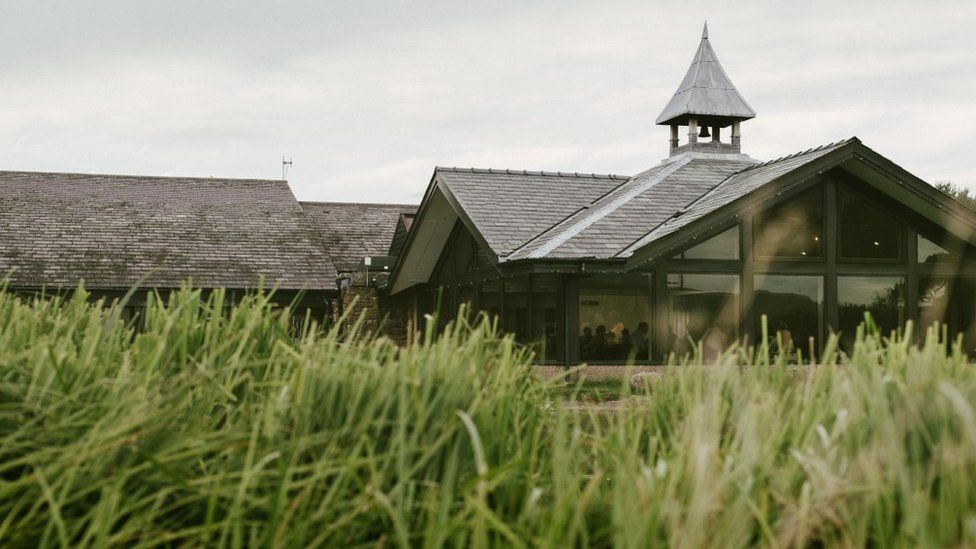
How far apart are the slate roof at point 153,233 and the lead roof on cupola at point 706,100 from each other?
326 inches

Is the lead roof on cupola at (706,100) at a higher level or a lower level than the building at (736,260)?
higher

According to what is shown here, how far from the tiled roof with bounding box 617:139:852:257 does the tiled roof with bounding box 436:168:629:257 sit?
6.89 ft

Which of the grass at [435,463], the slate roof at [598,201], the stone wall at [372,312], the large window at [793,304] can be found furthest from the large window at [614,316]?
the grass at [435,463]

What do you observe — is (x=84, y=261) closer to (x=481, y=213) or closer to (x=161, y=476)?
(x=481, y=213)

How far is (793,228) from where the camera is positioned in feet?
54.3

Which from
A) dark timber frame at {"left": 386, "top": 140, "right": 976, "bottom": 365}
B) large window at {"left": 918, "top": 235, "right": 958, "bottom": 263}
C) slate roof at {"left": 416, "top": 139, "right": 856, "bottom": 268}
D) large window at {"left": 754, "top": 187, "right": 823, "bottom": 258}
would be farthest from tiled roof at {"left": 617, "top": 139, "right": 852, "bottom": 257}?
large window at {"left": 918, "top": 235, "right": 958, "bottom": 263}

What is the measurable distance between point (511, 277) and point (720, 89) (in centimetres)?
864

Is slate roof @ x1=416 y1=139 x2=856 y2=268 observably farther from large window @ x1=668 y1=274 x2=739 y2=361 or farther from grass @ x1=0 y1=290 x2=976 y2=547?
grass @ x1=0 y1=290 x2=976 y2=547

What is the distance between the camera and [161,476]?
2.54m

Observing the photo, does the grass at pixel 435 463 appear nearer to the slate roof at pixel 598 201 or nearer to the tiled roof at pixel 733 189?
the slate roof at pixel 598 201

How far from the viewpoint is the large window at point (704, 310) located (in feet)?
52.4

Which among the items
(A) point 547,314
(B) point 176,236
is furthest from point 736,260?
(B) point 176,236

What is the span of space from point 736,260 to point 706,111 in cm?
732

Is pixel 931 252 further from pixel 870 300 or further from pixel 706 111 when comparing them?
pixel 706 111
